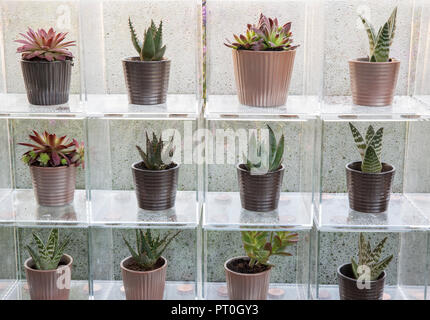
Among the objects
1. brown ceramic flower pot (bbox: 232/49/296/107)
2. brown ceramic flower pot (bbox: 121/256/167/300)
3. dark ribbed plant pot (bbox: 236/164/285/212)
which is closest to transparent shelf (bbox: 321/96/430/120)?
brown ceramic flower pot (bbox: 232/49/296/107)

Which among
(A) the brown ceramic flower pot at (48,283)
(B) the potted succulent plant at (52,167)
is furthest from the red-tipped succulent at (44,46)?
(A) the brown ceramic flower pot at (48,283)

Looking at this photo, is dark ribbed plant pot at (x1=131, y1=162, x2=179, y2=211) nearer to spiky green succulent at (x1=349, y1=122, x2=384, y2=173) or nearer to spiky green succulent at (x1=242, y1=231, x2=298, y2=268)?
spiky green succulent at (x1=242, y1=231, x2=298, y2=268)

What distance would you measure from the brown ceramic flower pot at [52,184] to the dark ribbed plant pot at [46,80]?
24cm

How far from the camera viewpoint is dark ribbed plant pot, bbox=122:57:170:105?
78.5 inches

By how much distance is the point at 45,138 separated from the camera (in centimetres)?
217

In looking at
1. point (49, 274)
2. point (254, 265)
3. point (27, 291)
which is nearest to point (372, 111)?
point (254, 265)

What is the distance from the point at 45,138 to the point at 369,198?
1.16 m

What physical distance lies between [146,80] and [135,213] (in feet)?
1.52

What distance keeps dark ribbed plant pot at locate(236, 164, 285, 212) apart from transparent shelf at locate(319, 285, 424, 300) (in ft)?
1.43

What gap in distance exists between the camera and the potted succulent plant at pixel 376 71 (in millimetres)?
1959

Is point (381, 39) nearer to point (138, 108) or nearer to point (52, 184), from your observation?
point (138, 108)

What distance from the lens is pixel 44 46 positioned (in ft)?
6.66
